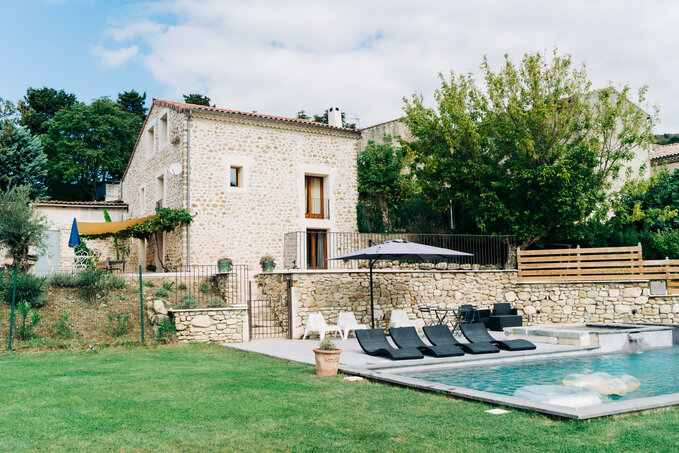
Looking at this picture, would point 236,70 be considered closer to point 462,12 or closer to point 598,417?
point 462,12

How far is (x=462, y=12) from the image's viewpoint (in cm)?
1091

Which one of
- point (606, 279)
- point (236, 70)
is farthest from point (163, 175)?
point (606, 279)

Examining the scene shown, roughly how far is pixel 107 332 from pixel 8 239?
4100 millimetres

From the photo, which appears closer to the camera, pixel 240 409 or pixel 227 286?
pixel 240 409

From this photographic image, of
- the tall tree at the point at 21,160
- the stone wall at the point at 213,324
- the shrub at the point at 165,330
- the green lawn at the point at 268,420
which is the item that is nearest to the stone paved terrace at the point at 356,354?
the stone wall at the point at 213,324

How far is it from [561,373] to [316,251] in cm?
1365

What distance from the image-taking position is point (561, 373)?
345 inches

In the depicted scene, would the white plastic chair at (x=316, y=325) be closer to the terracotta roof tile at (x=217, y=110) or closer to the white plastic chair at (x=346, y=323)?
the white plastic chair at (x=346, y=323)

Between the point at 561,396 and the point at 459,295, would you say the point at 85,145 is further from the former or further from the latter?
the point at 561,396

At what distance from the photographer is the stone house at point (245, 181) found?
771 inches

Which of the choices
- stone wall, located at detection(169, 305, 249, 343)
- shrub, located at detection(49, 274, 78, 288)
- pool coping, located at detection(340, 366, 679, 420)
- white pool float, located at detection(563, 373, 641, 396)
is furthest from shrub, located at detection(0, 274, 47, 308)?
white pool float, located at detection(563, 373, 641, 396)

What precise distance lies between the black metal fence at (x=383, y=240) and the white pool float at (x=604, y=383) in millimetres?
11583

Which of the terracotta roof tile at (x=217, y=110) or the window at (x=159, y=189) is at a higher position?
the terracotta roof tile at (x=217, y=110)

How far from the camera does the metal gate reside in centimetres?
1395
